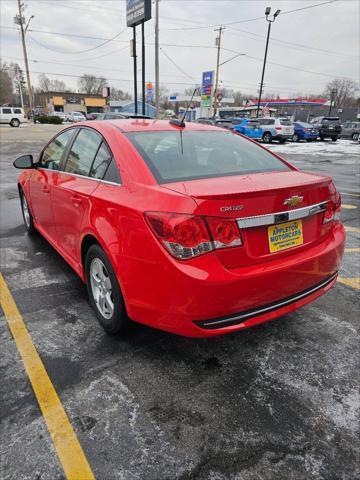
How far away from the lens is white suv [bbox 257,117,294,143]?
2448cm

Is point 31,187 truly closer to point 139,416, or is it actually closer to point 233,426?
point 139,416

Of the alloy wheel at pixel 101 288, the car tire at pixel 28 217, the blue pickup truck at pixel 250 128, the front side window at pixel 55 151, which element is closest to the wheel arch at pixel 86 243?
the alloy wheel at pixel 101 288

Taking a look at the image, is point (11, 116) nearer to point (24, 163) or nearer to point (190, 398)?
point (24, 163)

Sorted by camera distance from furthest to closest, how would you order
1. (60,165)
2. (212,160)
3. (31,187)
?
(31,187), (60,165), (212,160)

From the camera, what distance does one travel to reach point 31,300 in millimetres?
3264

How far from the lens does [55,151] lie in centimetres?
381

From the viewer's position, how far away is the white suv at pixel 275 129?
80.3 ft

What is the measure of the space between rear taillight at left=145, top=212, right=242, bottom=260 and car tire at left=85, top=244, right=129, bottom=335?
2.05 feet

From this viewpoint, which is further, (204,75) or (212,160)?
(204,75)

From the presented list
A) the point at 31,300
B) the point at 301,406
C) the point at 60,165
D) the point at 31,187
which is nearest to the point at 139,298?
the point at 301,406

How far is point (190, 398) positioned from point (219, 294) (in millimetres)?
711

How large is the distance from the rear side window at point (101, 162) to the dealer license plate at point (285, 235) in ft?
4.36

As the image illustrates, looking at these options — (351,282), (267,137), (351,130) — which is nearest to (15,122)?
(267,137)

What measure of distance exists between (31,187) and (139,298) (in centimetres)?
280
